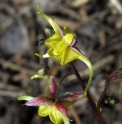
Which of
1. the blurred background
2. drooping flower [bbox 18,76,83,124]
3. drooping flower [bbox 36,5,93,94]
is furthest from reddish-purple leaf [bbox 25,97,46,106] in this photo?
the blurred background

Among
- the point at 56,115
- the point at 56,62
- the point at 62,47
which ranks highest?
the point at 62,47

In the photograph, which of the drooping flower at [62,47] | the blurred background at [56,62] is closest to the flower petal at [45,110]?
the drooping flower at [62,47]

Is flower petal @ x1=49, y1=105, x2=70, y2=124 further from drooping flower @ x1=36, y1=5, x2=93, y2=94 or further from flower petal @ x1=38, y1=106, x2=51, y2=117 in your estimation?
drooping flower @ x1=36, y1=5, x2=93, y2=94

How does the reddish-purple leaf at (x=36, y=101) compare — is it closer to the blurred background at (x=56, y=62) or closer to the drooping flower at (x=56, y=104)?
the drooping flower at (x=56, y=104)

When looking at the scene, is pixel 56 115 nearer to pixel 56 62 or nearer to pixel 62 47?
pixel 62 47

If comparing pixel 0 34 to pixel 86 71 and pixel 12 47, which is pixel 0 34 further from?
pixel 86 71

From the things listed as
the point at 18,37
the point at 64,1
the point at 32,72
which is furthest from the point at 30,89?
the point at 64,1

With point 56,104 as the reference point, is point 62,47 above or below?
above

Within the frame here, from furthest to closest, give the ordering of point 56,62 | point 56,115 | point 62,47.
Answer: point 56,62
point 56,115
point 62,47

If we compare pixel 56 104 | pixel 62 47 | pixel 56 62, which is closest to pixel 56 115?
pixel 56 104
